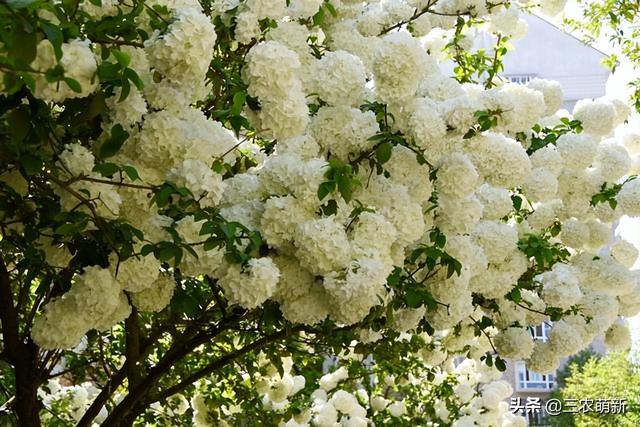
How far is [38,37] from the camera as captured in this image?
1.60 meters

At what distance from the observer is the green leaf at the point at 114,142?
2080 millimetres

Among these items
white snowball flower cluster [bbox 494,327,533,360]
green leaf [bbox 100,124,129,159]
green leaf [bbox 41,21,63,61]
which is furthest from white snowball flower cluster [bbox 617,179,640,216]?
green leaf [bbox 41,21,63,61]

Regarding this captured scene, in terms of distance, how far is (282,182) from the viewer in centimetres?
253

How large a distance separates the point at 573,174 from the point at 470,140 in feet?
4.88

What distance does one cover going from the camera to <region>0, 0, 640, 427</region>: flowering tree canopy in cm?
210

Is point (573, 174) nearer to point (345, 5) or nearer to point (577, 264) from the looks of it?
point (577, 264)

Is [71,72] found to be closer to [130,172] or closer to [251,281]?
[130,172]

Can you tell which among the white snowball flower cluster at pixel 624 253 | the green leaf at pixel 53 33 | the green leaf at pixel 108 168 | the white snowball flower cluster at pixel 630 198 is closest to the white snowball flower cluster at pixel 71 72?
the green leaf at pixel 53 33

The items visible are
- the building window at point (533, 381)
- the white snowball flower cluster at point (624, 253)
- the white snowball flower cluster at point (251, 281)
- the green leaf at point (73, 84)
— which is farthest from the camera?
the building window at point (533, 381)

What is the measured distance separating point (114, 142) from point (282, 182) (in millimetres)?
573

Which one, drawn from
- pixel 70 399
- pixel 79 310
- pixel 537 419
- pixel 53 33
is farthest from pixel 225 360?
pixel 537 419

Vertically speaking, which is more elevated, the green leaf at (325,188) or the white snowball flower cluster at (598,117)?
the white snowball flower cluster at (598,117)

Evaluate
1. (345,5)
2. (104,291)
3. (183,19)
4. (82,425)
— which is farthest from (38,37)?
(82,425)

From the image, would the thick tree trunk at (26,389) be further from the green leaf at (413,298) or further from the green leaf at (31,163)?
the green leaf at (31,163)
